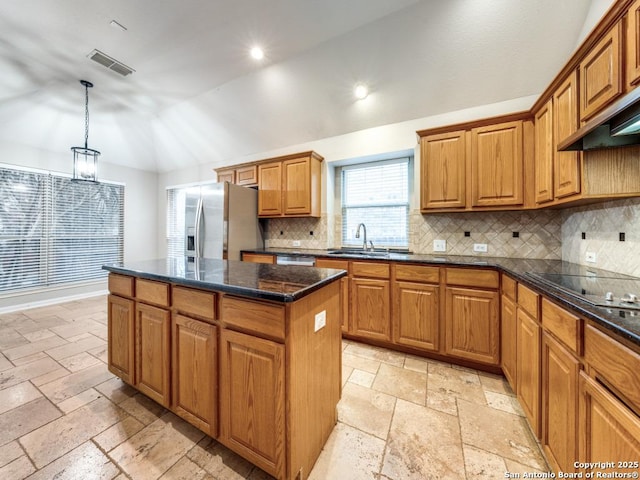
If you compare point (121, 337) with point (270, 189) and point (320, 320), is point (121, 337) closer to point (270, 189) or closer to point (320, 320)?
point (320, 320)

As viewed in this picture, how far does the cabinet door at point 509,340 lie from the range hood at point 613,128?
1.12 meters

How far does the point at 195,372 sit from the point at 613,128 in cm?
259

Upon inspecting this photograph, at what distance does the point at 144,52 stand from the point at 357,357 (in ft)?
13.2

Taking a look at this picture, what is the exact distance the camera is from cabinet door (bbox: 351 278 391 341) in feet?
8.35

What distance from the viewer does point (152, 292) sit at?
1.60 meters

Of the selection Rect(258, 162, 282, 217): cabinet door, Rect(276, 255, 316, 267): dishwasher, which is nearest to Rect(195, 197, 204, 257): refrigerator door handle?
Rect(258, 162, 282, 217): cabinet door

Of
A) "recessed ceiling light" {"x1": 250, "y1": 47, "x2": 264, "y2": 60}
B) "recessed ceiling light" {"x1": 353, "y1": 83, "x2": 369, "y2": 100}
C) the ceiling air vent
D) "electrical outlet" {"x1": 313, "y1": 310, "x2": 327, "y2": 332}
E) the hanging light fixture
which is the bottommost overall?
"electrical outlet" {"x1": 313, "y1": 310, "x2": 327, "y2": 332}

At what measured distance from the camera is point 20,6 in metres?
2.16

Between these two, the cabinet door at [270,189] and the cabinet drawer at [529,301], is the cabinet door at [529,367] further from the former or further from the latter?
the cabinet door at [270,189]

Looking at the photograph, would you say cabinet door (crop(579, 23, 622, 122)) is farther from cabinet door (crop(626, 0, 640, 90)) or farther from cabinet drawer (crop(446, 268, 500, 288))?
cabinet drawer (crop(446, 268, 500, 288))

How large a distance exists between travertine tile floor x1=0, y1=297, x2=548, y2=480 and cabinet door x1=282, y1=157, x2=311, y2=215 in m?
2.09

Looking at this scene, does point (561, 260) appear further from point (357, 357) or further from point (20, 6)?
point (20, 6)

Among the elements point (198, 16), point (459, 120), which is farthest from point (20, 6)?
point (459, 120)

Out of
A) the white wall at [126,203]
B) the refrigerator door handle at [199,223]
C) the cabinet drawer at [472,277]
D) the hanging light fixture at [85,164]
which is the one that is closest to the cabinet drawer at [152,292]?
the refrigerator door handle at [199,223]
